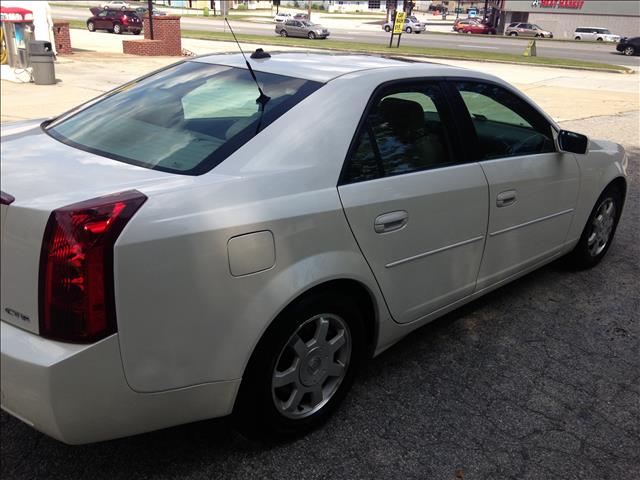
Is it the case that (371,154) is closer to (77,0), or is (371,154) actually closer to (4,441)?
(4,441)

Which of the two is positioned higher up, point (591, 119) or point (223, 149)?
point (223, 149)

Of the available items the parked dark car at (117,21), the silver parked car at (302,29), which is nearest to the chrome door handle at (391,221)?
the parked dark car at (117,21)

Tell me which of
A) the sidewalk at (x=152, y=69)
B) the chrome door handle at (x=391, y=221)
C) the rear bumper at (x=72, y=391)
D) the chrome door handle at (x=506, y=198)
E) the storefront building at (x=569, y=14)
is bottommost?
the sidewalk at (x=152, y=69)

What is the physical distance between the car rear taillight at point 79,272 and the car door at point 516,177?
2.07 metres

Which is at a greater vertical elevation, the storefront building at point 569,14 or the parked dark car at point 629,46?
the storefront building at point 569,14

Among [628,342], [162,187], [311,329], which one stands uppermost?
[162,187]

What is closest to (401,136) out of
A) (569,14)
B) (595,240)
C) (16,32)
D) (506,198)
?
(506,198)

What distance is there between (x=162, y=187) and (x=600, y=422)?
236 centimetres

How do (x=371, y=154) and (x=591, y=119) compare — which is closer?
(x=371, y=154)

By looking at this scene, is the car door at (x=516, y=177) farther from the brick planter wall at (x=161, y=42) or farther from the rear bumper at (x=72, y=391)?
the brick planter wall at (x=161, y=42)

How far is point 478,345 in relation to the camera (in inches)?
139

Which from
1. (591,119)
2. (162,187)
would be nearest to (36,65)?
(591,119)

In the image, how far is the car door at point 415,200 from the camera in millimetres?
2570

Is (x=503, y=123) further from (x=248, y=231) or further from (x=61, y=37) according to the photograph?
(x=61, y=37)
